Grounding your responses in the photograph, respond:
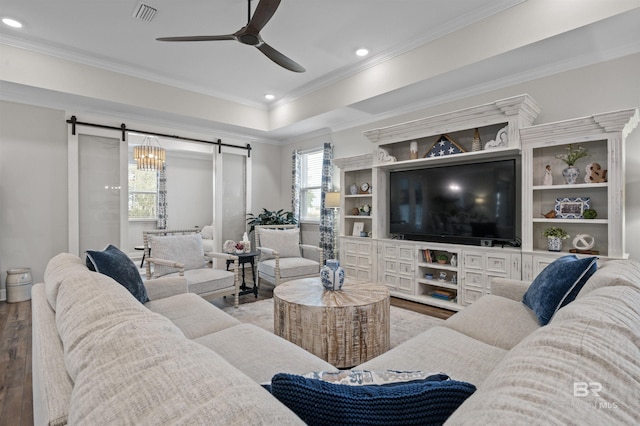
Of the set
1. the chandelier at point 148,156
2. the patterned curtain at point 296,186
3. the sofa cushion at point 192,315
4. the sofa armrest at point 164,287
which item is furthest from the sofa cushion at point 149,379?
the chandelier at point 148,156

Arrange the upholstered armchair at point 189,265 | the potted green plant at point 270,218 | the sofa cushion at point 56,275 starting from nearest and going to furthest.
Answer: the sofa cushion at point 56,275 < the upholstered armchair at point 189,265 < the potted green plant at point 270,218

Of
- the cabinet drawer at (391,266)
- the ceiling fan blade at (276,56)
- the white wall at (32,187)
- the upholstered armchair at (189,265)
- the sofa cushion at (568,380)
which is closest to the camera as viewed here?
the sofa cushion at (568,380)

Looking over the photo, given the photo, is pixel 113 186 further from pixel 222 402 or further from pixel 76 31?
pixel 222 402

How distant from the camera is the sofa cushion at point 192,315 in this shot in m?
2.05

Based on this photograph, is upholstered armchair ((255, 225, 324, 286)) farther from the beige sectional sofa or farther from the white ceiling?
the beige sectional sofa

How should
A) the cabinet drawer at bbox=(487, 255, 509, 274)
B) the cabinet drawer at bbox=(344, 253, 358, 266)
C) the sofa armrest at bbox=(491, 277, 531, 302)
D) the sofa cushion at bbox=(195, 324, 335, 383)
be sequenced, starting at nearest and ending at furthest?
the sofa cushion at bbox=(195, 324, 335, 383)
the sofa armrest at bbox=(491, 277, 531, 302)
the cabinet drawer at bbox=(487, 255, 509, 274)
the cabinet drawer at bbox=(344, 253, 358, 266)

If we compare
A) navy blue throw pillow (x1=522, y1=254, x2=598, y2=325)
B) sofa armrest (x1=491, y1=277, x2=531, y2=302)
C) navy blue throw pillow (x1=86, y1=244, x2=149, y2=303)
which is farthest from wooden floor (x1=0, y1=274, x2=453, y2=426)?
navy blue throw pillow (x1=522, y1=254, x2=598, y2=325)

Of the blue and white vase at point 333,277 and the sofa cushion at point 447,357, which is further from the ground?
the blue and white vase at point 333,277

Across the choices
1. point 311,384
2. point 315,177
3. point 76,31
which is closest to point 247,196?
point 315,177

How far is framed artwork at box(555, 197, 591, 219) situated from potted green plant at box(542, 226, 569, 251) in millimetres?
151

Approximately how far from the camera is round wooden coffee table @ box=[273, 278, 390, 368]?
2301mm

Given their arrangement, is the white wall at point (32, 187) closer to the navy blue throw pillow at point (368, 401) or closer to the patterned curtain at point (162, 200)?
the patterned curtain at point (162, 200)

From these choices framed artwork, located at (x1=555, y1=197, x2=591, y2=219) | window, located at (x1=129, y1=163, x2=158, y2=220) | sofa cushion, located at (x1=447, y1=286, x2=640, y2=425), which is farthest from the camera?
window, located at (x1=129, y1=163, x2=158, y2=220)

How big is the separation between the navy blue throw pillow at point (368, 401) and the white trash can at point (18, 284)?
4947mm
